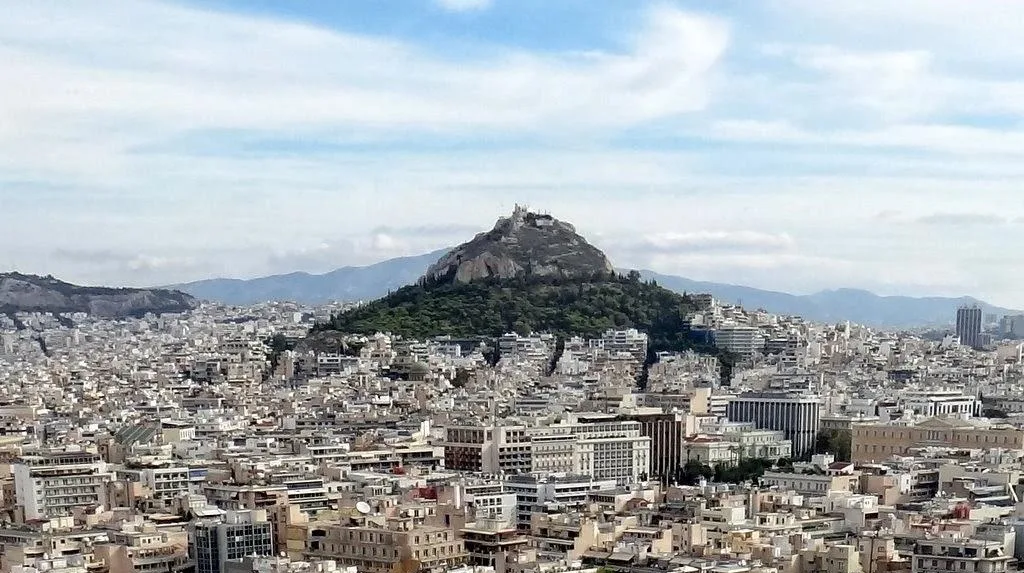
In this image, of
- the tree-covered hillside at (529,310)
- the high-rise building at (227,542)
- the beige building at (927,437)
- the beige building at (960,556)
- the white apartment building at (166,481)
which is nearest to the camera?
the beige building at (960,556)

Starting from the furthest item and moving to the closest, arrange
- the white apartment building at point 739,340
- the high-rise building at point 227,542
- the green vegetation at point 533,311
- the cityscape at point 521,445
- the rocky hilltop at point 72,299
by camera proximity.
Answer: the rocky hilltop at point 72,299 < the green vegetation at point 533,311 < the white apartment building at point 739,340 < the cityscape at point 521,445 < the high-rise building at point 227,542

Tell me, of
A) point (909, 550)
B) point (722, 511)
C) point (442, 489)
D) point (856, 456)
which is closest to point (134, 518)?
point (442, 489)

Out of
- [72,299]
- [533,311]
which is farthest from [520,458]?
[72,299]

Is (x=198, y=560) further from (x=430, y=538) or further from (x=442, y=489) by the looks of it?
(x=442, y=489)

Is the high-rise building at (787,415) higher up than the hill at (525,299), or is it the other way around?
the hill at (525,299)

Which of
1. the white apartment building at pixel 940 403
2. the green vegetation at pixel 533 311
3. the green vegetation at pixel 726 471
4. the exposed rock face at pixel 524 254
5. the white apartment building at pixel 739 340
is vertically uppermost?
the exposed rock face at pixel 524 254

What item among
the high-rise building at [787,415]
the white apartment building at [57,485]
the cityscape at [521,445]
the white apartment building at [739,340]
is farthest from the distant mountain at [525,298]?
the white apartment building at [57,485]

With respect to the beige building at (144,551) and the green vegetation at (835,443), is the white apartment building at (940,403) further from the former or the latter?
the beige building at (144,551)
